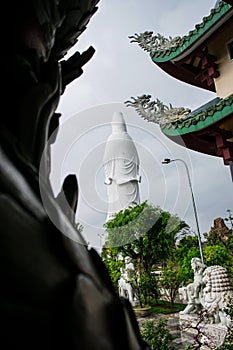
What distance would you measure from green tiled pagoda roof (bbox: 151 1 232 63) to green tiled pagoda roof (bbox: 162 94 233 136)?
0.86 metres

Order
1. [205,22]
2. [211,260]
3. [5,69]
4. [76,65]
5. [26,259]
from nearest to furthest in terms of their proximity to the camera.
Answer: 1. [26,259]
2. [5,69]
3. [76,65]
4. [205,22]
5. [211,260]

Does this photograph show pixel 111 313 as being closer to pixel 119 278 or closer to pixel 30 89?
pixel 30 89

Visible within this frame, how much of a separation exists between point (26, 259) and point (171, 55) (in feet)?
13.8

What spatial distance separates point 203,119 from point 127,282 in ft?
17.6

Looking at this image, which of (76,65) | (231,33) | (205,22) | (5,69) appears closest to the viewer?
(5,69)

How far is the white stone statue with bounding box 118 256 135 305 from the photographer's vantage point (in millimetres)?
7790

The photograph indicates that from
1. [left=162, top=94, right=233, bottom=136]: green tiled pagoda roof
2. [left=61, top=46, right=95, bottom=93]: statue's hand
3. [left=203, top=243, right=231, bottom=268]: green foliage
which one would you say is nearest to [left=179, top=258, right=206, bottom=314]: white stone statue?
[left=162, top=94, right=233, bottom=136]: green tiled pagoda roof

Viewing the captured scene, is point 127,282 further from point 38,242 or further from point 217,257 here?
point 38,242

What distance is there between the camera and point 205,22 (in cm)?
377

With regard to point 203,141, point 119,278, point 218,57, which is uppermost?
point 218,57

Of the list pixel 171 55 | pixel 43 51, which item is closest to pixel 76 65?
pixel 43 51

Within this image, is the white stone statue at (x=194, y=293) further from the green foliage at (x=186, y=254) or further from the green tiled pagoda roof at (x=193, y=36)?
Answer: the green tiled pagoda roof at (x=193, y=36)

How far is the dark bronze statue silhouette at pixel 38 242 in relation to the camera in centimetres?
21

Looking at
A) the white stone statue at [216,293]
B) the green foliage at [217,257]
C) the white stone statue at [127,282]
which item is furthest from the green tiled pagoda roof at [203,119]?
the green foliage at [217,257]
